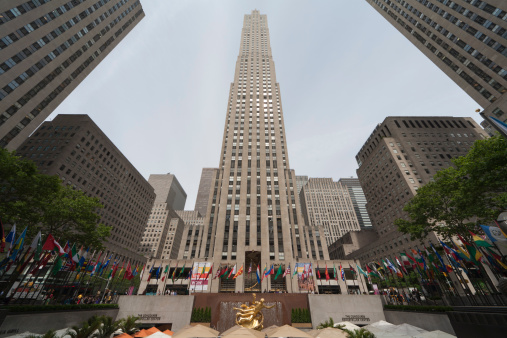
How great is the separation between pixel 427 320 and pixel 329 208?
449ft

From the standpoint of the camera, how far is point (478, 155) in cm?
2589

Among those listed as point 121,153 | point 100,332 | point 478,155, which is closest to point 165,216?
point 121,153

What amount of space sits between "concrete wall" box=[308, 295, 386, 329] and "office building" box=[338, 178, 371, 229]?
143 meters

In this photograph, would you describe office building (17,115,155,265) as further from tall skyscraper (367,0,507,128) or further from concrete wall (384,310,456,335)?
tall skyscraper (367,0,507,128)

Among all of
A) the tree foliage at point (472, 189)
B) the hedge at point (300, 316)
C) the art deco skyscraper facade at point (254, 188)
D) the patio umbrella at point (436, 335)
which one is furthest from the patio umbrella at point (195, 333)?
the art deco skyscraper facade at point (254, 188)

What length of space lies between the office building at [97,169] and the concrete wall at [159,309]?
43.5 m

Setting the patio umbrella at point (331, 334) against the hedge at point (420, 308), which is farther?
the hedge at point (420, 308)

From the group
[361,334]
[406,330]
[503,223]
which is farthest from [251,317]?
[503,223]

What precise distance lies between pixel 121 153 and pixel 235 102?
61.7 m

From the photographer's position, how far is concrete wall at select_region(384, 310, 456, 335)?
19.7m

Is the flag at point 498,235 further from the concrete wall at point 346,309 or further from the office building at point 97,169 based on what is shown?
the office building at point 97,169

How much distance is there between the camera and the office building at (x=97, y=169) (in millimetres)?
73438

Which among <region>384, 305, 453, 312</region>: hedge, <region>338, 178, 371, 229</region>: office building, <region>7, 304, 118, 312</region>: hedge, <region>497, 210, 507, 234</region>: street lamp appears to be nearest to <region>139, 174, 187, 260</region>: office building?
<region>7, 304, 118, 312</region>: hedge

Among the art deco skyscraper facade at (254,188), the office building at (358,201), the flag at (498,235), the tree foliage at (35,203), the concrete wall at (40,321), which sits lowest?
the concrete wall at (40,321)
